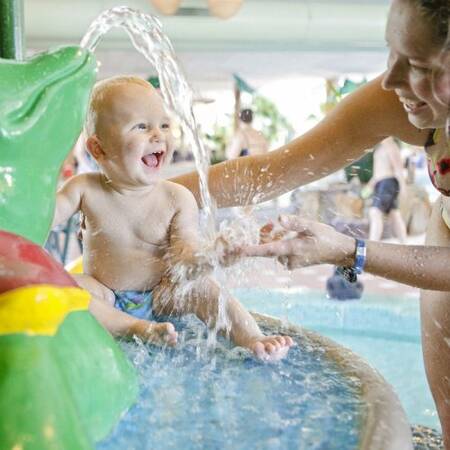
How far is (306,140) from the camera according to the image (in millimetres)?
1385

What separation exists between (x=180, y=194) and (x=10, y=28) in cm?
46

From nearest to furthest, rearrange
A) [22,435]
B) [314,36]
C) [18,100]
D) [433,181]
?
[22,435], [18,100], [433,181], [314,36]

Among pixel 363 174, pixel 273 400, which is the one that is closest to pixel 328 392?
pixel 273 400

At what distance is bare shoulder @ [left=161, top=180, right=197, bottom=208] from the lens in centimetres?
144

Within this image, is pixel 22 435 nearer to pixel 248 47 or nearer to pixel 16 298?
pixel 16 298

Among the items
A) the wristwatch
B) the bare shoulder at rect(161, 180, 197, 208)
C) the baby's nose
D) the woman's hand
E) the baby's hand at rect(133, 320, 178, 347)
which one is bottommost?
the baby's hand at rect(133, 320, 178, 347)

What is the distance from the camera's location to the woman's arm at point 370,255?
1041 millimetres

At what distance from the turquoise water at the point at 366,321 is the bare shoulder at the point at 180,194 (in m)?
1.55

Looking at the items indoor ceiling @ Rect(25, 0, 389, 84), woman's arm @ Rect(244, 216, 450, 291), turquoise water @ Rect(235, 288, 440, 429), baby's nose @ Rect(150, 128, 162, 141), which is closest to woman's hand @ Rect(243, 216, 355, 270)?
woman's arm @ Rect(244, 216, 450, 291)

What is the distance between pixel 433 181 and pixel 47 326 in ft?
2.52

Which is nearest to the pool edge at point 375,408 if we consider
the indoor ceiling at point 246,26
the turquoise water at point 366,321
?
the turquoise water at point 366,321

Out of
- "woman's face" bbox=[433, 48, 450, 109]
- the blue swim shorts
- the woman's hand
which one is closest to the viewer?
"woman's face" bbox=[433, 48, 450, 109]

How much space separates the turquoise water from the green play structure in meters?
2.17

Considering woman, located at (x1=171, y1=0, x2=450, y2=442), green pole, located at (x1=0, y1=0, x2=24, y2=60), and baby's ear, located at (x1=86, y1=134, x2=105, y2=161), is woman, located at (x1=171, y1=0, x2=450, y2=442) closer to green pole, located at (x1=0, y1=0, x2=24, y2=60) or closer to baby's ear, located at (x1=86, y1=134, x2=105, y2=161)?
baby's ear, located at (x1=86, y1=134, x2=105, y2=161)
